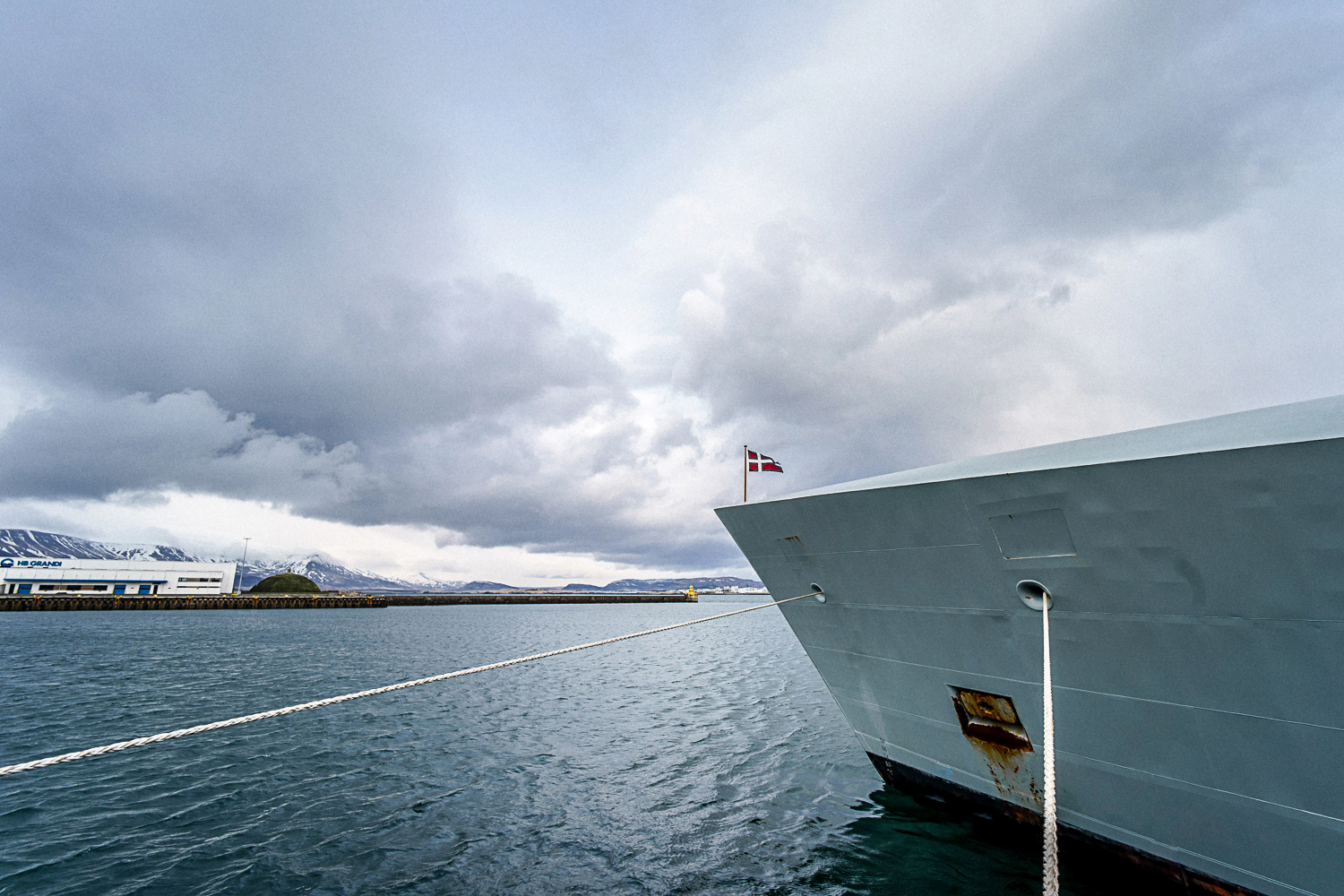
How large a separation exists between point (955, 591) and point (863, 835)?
384 centimetres

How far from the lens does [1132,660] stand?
4012 mm

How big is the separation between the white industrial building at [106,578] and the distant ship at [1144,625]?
90.6 m

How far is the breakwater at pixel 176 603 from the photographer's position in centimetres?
5522

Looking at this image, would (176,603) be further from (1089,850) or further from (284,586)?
(1089,850)

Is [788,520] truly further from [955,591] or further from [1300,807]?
[1300,807]

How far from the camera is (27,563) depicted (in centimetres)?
6719

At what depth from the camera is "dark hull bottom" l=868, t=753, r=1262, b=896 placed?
13.6 ft

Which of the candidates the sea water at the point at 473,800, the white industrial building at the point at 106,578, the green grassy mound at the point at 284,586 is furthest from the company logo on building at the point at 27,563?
the sea water at the point at 473,800

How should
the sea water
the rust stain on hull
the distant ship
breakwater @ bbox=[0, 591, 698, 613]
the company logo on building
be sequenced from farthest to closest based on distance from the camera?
the company logo on building
breakwater @ bbox=[0, 591, 698, 613]
the sea water
the rust stain on hull
the distant ship

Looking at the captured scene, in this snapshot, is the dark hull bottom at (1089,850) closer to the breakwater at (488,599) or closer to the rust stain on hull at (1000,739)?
the rust stain on hull at (1000,739)

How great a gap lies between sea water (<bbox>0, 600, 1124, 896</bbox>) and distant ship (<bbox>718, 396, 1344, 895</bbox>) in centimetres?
131

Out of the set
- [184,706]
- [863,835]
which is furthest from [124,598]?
[863,835]

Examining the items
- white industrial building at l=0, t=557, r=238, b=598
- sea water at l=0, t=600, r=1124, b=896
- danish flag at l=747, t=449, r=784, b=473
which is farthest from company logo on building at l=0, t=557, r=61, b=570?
danish flag at l=747, t=449, r=784, b=473

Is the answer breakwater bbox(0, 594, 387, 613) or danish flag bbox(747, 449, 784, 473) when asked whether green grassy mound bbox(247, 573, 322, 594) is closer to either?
breakwater bbox(0, 594, 387, 613)
